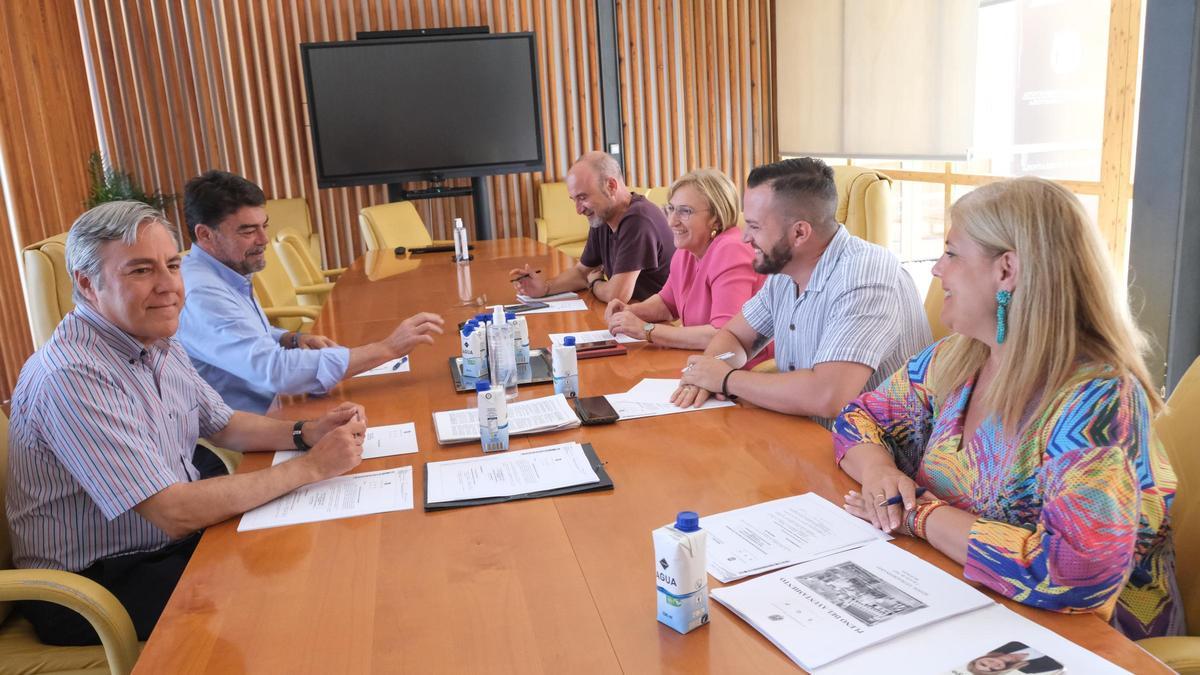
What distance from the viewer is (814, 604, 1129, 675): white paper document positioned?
44.0 inches

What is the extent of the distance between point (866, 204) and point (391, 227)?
11.9ft

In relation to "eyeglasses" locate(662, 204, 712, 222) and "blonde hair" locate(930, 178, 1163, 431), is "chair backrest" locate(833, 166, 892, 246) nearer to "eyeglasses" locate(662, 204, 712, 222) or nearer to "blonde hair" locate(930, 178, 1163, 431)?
"eyeglasses" locate(662, 204, 712, 222)

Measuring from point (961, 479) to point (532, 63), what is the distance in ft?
21.0

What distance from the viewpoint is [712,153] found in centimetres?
817

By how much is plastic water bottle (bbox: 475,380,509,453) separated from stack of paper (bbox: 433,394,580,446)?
9cm

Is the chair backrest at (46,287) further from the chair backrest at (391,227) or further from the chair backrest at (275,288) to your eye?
the chair backrest at (391,227)

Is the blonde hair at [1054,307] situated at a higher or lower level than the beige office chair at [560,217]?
higher

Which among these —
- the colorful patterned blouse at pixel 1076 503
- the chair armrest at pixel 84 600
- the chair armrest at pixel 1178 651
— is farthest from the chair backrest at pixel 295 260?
the chair armrest at pixel 1178 651

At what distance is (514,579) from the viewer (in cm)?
144

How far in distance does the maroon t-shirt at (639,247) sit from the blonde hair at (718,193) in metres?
0.71

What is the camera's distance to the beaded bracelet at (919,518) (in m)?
1.46

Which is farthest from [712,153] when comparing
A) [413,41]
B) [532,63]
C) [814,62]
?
[413,41]

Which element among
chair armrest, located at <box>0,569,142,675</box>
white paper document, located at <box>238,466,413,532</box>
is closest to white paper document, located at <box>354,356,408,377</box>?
white paper document, located at <box>238,466,413,532</box>

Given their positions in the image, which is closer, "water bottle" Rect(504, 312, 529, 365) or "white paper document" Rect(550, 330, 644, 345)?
"water bottle" Rect(504, 312, 529, 365)
